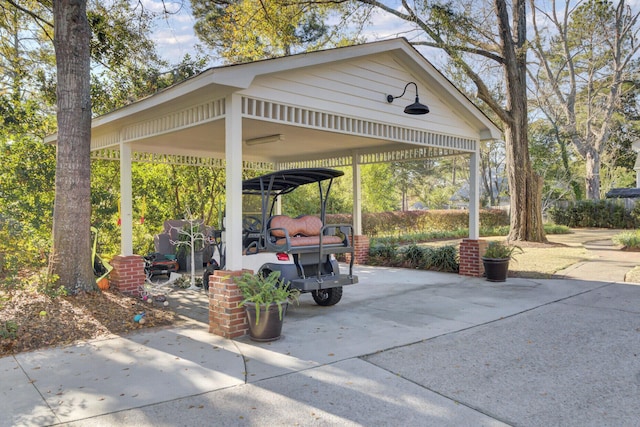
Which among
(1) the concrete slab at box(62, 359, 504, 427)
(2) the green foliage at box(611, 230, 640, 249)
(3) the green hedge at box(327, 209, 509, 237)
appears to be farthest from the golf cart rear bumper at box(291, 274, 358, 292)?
(2) the green foliage at box(611, 230, 640, 249)

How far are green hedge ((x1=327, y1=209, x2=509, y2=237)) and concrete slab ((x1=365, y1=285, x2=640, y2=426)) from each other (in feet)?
36.7

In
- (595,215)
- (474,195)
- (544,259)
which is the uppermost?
(474,195)

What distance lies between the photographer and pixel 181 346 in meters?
4.88

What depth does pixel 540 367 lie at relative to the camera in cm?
416

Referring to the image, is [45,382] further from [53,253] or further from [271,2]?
[271,2]

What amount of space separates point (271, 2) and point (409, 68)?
510 centimetres

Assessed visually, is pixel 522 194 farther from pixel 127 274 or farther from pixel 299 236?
pixel 127 274

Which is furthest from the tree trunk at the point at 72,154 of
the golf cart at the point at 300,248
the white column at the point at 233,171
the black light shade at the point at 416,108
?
the black light shade at the point at 416,108

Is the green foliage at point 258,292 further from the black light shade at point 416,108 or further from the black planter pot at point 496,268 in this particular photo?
the black planter pot at point 496,268

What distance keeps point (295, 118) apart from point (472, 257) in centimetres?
530

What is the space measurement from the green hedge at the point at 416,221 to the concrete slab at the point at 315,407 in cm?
1245

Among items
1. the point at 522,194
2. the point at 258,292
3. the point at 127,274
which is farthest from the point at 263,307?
the point at 522,194

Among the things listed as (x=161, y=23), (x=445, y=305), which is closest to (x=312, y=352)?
(x=445, y=305)

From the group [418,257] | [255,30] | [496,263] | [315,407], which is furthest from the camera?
Answer: [255,30]
